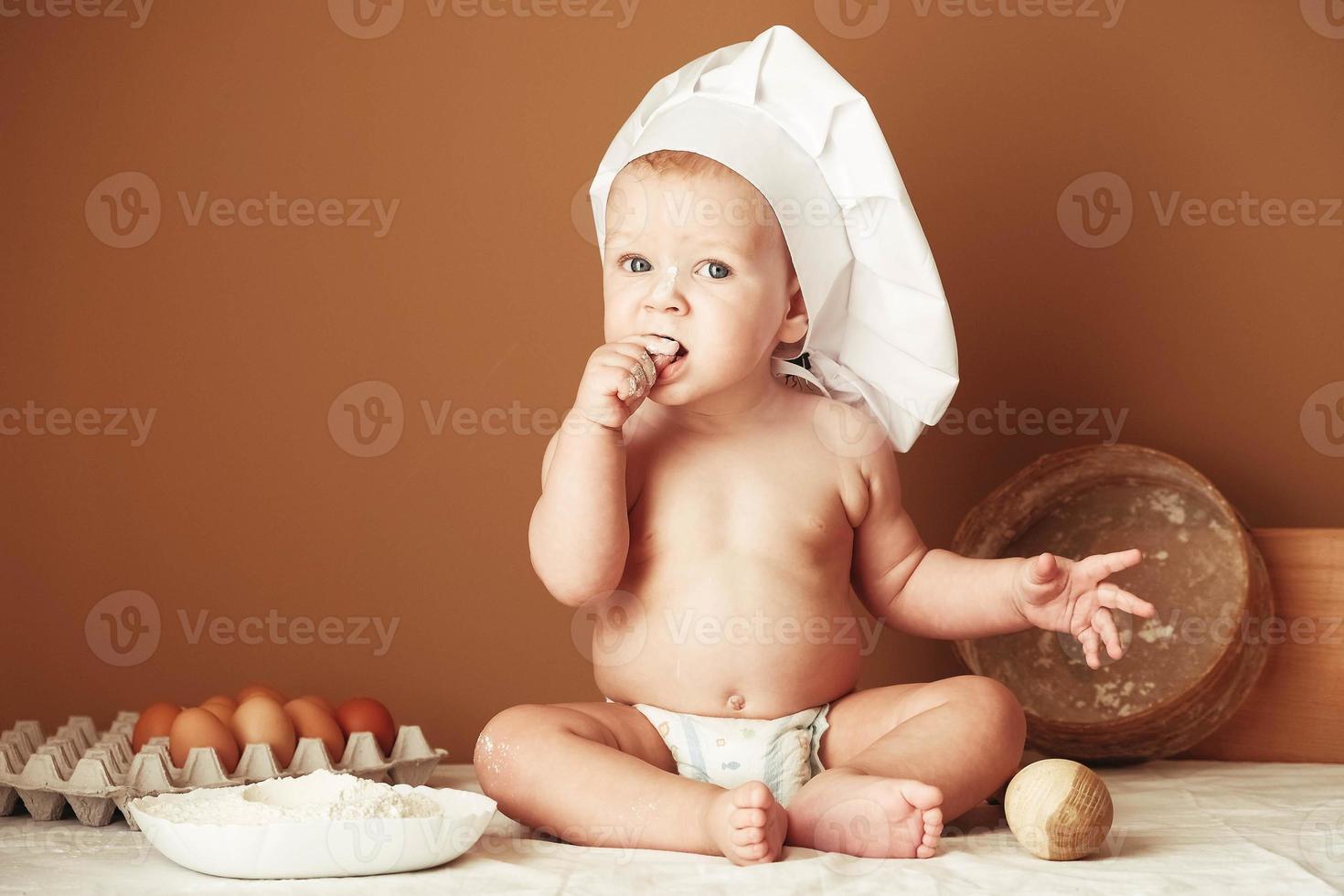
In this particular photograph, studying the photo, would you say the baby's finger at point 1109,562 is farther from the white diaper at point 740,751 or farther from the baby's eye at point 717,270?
the baby's eye at point 717,270

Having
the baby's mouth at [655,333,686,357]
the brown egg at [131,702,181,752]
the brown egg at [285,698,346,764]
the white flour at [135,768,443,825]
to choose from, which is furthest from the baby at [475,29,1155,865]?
the brown egg at [131,702,181,752]

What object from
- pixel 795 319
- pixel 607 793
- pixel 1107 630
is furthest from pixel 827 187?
pixel 607 793

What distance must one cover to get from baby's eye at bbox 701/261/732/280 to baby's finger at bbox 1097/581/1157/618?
416 mm

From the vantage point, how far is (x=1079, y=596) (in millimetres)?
1108

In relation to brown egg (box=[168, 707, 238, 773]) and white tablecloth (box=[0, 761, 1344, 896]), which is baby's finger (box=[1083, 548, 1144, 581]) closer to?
white tablecloth (box=[0, 761, 1344, 896])

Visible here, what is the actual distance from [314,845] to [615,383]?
0.43 m

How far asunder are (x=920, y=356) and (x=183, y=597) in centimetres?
92

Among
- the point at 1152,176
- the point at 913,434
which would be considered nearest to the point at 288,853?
the point at 913,434

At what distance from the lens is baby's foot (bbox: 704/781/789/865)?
89cm

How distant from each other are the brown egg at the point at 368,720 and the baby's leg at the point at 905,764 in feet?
1.43

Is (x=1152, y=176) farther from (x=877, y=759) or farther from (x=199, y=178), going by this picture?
(x=199, y=178)

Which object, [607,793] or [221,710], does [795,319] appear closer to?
[607,793]

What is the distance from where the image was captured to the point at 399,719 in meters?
1.58

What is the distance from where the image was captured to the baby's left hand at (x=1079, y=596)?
1064 mm
